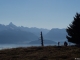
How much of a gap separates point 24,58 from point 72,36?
24.2 metres

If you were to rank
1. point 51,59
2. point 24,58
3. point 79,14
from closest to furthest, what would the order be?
point 51,59
point 24,58
point 79,14

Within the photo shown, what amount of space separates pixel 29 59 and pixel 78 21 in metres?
25.9

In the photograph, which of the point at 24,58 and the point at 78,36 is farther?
the point at 78,36

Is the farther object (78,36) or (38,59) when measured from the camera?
(78,36)

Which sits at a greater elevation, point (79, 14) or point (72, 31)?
point (79, 14)

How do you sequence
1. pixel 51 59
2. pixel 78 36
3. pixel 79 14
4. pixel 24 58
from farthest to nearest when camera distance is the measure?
pixel 79 14, pixel 78 36, pixel 24 58, pixel 51 59

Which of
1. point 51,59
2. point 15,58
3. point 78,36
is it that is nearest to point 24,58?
point 15,58

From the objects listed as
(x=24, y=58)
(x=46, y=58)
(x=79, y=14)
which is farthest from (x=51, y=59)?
(x=79, y=14)

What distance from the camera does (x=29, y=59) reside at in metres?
23.2

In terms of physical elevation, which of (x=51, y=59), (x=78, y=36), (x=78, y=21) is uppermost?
(x=78, y=21)

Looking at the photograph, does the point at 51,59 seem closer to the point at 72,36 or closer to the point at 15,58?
the point at 15,58

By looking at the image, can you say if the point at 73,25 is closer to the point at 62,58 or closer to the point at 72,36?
the point at 72,36

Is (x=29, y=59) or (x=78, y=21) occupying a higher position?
(x=78, y=21)

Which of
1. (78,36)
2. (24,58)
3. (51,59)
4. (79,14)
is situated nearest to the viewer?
(51,59)
